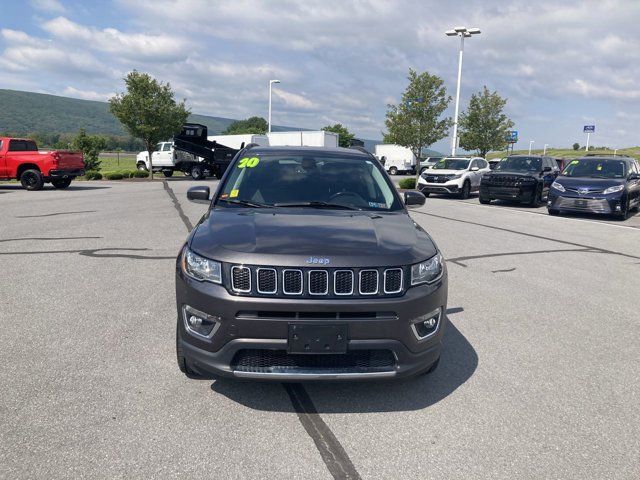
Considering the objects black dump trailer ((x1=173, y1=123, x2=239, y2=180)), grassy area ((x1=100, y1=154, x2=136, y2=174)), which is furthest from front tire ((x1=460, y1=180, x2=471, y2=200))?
grassy area ((x1=100, y1=154, x2=136, y2=174))

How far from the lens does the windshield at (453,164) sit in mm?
22483

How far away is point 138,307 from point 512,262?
5693 mm

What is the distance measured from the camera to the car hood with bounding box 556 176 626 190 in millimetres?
14289

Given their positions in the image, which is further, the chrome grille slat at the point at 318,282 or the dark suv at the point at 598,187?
the dark suv at the point at 598,187

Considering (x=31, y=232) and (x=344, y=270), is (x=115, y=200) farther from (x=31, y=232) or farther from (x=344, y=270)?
(x=344, y=270)

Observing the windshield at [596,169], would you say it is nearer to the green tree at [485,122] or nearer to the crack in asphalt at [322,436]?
the crack in asphalt at [322,436]

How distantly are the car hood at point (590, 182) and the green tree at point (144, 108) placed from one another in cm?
Result: 2388

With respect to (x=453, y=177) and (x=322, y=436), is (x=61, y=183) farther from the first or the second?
(x=322, y=436)

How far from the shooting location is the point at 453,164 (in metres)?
22.8

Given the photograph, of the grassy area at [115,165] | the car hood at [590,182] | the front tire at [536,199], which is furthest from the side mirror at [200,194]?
the grassy area at [115,165]

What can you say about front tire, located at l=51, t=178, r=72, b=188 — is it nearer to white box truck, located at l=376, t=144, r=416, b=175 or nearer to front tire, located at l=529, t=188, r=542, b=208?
front tire, located at l=529, t=188, r=542, b=208

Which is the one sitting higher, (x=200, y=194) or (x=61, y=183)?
(x=200, y=194)

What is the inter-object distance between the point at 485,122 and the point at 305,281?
37.6m

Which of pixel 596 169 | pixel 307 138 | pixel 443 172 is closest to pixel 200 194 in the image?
pixel 596 169
